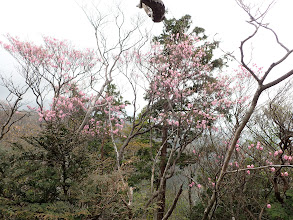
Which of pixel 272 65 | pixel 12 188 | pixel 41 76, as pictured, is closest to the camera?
pixel 272 65

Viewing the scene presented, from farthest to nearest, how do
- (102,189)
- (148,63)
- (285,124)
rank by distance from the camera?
(148,63) → (285,124) → (102,189)

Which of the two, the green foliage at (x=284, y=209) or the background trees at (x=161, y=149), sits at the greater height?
the background trees at (x=161, y=149)

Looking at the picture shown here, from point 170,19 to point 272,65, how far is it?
999 centimetres

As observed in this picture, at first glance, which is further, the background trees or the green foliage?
the green foliage

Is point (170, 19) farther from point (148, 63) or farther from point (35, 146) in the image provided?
point (35, 146)

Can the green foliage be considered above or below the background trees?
below

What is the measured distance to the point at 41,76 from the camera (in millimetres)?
10039

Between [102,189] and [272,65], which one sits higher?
[272,65]

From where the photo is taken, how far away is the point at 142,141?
12180 millimetres

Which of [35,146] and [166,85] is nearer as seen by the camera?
[35,146]

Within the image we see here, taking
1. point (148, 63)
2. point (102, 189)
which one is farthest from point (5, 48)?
point (102, 189)

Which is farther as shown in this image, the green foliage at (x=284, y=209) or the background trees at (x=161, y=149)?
the green foliage at (x=284, y=209)

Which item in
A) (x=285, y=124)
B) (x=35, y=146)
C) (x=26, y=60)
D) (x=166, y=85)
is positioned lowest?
(x=35, y=146)

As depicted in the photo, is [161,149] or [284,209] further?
[161,149]
